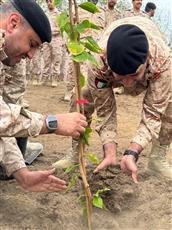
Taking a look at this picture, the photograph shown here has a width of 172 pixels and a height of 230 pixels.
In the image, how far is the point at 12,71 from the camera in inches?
137

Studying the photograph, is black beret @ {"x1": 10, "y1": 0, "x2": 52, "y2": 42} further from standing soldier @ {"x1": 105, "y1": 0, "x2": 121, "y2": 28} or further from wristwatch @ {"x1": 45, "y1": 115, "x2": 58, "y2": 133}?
standing soldier @ {"x1": 105, "y1": 0, "x2": 121, "y2": 28}

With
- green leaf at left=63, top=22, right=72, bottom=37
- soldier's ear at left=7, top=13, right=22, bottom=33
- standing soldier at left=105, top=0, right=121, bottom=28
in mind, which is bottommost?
standing soldier at left=105, top=0, right=121, bottom=28

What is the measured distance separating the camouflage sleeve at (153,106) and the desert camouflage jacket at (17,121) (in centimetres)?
89

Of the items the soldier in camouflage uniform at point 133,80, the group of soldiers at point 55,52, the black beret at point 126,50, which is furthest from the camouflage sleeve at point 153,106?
the group of soldiers at point 55,52

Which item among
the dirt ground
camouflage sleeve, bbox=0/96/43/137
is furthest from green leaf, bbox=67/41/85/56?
the dirt ground

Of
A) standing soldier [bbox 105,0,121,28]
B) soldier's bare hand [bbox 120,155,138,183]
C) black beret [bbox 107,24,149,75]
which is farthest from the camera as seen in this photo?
standing soldier [bbox 105,0,121,28]

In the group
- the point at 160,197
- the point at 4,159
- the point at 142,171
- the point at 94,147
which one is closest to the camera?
the point at 4,159

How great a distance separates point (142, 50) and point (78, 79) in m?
0.55

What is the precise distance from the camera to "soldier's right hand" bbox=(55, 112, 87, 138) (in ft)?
7.45

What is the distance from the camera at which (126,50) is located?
2559 mm

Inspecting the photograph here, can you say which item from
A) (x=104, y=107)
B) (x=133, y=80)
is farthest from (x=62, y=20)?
(x=104, y=107)

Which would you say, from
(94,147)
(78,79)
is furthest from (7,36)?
(94,147)

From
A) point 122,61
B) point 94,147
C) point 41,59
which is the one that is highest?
point 122,61

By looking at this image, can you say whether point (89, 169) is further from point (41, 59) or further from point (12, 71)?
point (41, 59)
